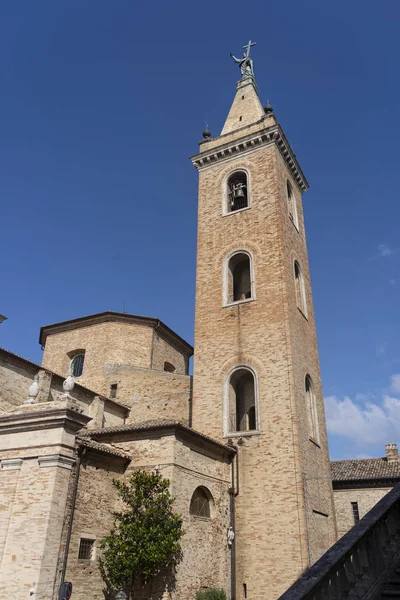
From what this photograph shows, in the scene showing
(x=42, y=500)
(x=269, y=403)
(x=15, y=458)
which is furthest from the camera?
(x=269, y=403)

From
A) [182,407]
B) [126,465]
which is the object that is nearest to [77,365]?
[182,407]

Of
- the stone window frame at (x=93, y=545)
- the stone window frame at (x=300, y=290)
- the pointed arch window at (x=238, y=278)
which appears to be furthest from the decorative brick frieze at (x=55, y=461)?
the stone window frame at (x=300, y=290)

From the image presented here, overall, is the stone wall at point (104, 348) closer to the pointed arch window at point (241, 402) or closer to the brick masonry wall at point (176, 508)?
the pointed arch window at point (241, 402)

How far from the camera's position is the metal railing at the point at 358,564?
4.78 metres

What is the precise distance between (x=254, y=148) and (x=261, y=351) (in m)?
9.65

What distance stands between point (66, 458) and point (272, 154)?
15354 mm

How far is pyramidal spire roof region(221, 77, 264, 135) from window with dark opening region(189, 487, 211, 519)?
16393 millimetres

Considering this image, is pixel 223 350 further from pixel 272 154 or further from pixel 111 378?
pixel 272 154

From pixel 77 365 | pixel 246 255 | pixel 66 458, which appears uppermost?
pixel 246 255

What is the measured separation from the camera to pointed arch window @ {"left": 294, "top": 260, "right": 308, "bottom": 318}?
20.4 meters

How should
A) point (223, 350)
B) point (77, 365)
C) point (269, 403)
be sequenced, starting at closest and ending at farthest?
point (269, 403) → point (223, 350) → point (77, 365)

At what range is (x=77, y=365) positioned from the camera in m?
23.8

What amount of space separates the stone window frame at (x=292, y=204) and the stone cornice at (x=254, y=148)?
40.5 inches

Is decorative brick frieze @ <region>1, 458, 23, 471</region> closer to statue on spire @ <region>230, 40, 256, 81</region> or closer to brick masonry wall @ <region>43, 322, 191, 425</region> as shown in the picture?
brick masonry wall @ <region>43, 322, 191, 425</region>
